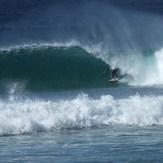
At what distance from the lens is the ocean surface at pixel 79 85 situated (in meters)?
18.0

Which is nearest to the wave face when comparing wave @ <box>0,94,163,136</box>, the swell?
the swell

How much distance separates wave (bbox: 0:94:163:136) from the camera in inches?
814

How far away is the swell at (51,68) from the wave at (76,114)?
11017mm

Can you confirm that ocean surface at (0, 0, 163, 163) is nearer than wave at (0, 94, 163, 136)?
Yes

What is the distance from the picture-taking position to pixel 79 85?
34719 mm

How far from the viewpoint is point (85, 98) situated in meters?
23.2

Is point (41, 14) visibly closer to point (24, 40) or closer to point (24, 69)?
point (24, 40)

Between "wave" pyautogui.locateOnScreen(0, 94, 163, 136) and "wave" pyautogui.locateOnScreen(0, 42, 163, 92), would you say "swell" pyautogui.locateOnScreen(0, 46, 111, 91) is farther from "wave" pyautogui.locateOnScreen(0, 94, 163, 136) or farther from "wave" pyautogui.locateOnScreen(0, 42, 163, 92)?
"wave" pyautogui.locateOnScreen(0, 94, 163, 136)

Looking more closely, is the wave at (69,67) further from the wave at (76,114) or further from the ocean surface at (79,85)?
the wave at (76,114)

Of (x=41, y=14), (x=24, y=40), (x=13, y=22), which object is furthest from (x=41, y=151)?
(x=41, y=14)

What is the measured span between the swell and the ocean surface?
0.04 metres

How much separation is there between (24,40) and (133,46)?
6340 mm

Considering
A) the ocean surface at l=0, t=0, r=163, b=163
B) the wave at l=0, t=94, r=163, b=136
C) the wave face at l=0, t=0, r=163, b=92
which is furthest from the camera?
the wave face at l=0, t=0, r=163, b=92

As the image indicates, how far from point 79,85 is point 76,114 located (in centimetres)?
1307
